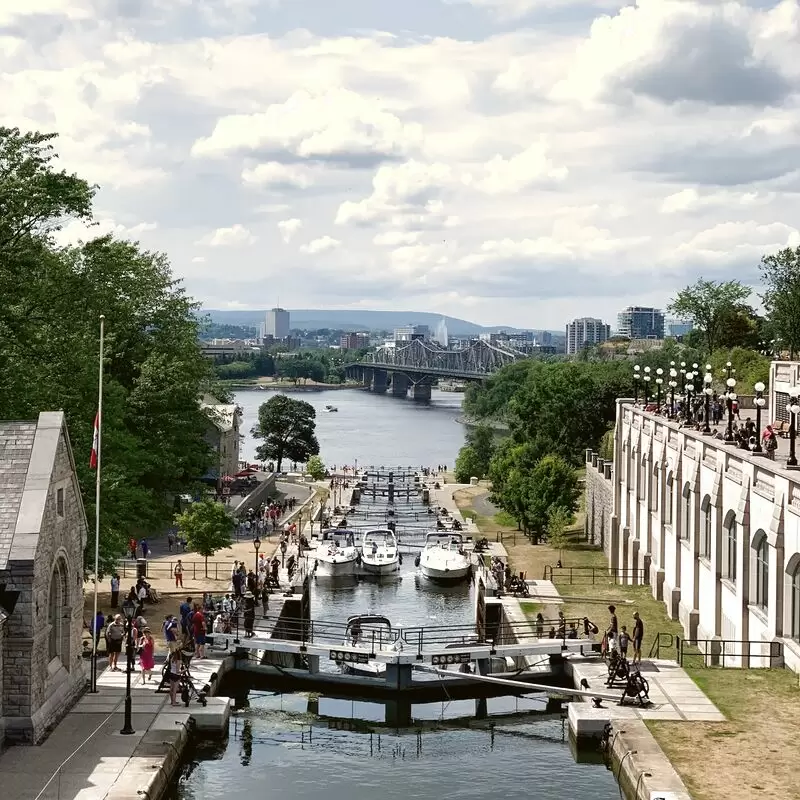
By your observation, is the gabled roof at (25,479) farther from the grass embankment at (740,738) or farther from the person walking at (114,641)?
the grass embankment at (740,738)

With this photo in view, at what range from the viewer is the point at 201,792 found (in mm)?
26875

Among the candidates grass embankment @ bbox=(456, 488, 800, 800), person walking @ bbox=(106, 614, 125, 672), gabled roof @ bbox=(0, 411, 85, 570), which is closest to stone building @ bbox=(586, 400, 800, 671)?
grass embankment @ bbox=(456, 488, 800, 800)

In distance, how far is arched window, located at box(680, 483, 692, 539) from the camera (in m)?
45.4

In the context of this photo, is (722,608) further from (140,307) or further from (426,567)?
(140,307)

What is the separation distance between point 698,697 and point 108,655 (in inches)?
652

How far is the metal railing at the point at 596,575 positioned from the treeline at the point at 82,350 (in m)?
18.5

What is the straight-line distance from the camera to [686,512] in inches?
1820

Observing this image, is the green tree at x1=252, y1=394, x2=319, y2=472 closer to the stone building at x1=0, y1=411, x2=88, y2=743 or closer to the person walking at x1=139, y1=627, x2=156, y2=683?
the person walking at x1=139, y1=627, x2=156, y2=683

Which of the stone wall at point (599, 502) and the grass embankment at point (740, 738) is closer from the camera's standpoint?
the grass embankment at point (740, 738)

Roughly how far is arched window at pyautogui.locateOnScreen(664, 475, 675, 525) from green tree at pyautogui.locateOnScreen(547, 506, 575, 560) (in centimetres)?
1229

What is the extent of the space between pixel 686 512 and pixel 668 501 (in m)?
3.63

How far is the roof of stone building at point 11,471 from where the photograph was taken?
86.9ft

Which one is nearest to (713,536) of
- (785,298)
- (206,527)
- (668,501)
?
(668,501)

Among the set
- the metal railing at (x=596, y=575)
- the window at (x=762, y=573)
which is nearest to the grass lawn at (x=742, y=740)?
the window at (x=762, y=573)
